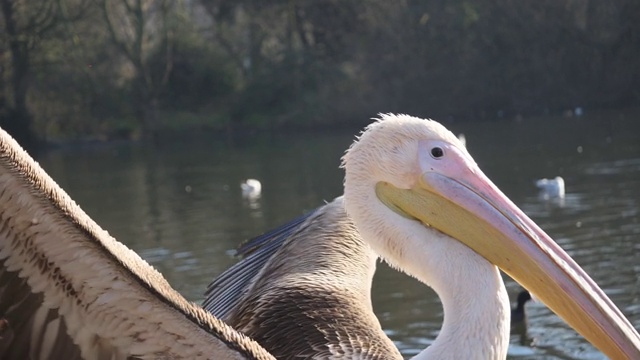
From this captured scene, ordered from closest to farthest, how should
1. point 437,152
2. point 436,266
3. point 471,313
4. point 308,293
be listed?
point 471,313 < point 436,266 < point 437,152 < point 308,293

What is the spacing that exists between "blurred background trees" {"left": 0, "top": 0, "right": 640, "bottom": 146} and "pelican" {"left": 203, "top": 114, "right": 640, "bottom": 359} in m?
23.9

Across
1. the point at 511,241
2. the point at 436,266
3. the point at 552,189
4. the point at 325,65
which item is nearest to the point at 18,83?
the point at 325,65

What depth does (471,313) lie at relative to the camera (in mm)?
3029

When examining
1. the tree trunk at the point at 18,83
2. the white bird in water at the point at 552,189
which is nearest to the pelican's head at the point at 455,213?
the white bird in water at the point at 552,189

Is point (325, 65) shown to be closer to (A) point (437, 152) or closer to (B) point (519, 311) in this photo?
(B) point (519, 311)

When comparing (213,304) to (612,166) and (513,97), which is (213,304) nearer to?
(612,166)

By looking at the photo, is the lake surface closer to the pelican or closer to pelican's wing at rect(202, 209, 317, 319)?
pelican's wing at rect(202, 209, 317, 319)

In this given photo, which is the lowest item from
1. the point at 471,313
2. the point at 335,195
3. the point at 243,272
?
the point at 335,195

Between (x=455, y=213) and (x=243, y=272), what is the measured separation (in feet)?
4.76

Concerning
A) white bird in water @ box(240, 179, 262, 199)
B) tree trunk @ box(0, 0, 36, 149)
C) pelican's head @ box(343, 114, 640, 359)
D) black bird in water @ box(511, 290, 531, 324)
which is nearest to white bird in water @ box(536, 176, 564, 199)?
white bird in water @ box(240, 179, 262, 199)

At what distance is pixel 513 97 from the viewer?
2820cm

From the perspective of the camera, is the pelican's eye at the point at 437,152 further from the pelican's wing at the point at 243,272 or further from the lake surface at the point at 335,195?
the lake surface at the point at 335,195

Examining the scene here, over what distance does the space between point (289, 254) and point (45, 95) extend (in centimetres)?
2468

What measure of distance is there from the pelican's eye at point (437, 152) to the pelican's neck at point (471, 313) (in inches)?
13.8
